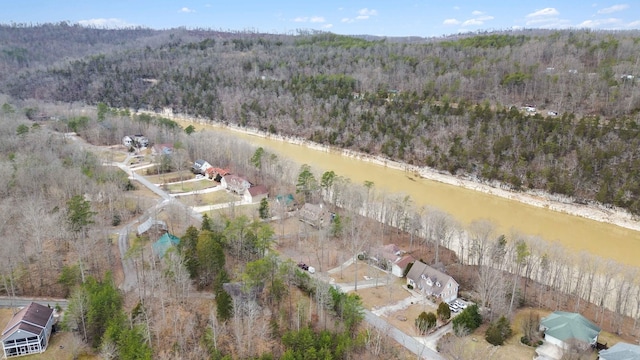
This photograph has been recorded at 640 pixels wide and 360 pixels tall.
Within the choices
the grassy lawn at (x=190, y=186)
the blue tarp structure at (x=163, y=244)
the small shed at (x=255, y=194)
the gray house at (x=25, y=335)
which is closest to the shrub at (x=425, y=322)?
the blue tarp structure at (x=163, y=244)

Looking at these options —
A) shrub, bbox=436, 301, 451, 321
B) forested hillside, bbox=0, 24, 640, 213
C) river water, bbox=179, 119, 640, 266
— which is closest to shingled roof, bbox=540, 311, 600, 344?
shrub, bbox=436, 301, 451, 321

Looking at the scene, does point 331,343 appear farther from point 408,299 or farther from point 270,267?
point 408,299

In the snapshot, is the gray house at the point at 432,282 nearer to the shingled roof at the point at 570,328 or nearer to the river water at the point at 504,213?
the shingled roof at the point at 570,328

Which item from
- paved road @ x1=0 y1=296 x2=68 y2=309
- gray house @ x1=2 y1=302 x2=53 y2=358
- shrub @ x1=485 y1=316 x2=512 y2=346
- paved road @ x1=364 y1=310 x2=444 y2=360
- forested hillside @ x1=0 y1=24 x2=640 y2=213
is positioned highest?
forested hillside @ x1=0 y1=24 x2=640 y2=213

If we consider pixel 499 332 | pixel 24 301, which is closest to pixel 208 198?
pixel 24 301

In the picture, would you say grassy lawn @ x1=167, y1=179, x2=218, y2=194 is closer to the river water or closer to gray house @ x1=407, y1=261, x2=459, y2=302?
the river water

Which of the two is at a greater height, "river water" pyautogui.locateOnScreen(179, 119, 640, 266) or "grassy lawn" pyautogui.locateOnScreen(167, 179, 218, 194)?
"grassy lawn" pyautogui.locateOnScreen(167, 179, 218, 194)

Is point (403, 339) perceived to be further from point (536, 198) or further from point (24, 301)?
point (536, 198)
